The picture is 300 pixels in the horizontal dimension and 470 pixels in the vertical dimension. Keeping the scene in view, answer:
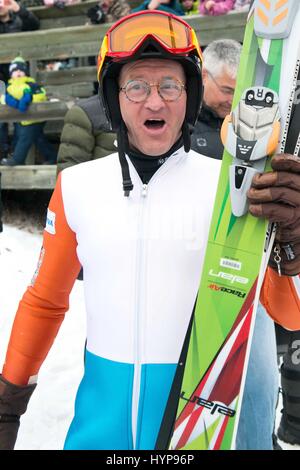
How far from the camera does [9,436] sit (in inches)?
76.8

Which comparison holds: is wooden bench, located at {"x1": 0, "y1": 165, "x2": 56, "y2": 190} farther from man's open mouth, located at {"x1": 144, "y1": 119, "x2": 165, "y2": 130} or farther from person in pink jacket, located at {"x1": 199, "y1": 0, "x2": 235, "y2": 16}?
man's open mouth, located at {"x1": 144, "y1": 119, "x2": 165, "y2": 130}

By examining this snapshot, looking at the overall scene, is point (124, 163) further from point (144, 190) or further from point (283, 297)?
point (283, 297)

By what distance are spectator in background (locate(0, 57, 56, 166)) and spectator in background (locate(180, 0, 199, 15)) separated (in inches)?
95.9

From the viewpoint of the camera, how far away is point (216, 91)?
9.48 feet

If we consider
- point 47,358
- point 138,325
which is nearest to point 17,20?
point 47,358

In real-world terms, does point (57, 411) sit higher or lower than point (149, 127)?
lower

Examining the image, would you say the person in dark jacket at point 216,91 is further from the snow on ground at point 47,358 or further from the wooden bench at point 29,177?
the wooden bench at point 29,177

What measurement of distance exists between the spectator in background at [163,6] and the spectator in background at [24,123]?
1660 millimetres

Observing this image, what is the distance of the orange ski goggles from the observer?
1.77 meters

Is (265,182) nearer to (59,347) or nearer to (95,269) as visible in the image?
(95,269)

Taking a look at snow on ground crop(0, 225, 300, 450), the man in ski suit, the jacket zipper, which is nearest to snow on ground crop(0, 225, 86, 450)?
snow on ground crop(0, 225, 300, 450)

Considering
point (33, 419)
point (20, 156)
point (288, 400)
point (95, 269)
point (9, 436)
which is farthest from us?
point (20, 156)

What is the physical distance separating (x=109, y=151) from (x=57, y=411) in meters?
1.86
